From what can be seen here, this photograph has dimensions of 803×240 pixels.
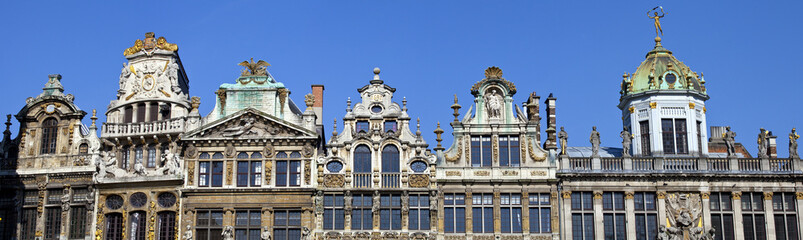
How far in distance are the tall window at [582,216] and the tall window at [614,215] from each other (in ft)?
1.94

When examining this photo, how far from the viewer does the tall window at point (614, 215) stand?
151 feet

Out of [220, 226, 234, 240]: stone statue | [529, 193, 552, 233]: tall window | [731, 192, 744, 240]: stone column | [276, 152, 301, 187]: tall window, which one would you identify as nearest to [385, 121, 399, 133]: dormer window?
[276, 152, 301, 187]: tall window

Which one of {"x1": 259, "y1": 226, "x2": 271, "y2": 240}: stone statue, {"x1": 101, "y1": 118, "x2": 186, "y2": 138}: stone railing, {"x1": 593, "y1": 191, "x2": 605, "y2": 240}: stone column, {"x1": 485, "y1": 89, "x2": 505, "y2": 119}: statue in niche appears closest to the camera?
{"x1": 259, "y1": 226, "x2": 271, "y2": 240}: stone statue

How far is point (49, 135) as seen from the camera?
4969 cm

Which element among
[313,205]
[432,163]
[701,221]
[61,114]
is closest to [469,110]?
[432,163]

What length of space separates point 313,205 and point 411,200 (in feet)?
13.7

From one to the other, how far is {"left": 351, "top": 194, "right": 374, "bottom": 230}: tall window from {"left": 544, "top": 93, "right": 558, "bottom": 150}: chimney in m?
8.12

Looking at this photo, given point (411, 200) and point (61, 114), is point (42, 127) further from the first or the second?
point (411, 200)

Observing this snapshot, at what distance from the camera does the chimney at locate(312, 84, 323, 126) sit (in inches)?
2015

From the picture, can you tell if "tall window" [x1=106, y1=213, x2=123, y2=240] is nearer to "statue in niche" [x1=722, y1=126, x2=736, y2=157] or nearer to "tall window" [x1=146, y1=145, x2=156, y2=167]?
"tall window" [x1=146, y1=145, x2=156, y2=167]

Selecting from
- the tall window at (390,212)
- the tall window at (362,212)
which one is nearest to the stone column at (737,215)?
the tall window at (390,212)

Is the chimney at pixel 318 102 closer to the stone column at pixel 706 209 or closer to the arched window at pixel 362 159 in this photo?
the arched window at pixel 362 159

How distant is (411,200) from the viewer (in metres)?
46.3

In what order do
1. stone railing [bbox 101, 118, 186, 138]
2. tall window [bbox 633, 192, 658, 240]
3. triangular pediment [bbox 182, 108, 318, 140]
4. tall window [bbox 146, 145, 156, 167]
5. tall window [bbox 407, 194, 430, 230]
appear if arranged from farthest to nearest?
tall window [bbox 146, 145, 156, 167] < stone railing [bbox 101, 118, 186, 138] < triangular pediment [bbox 182, 108, 318, 140] < tall window [bbox 633, 192, 658, 240] < tall window [bbox 407, 194, 430, 230]
